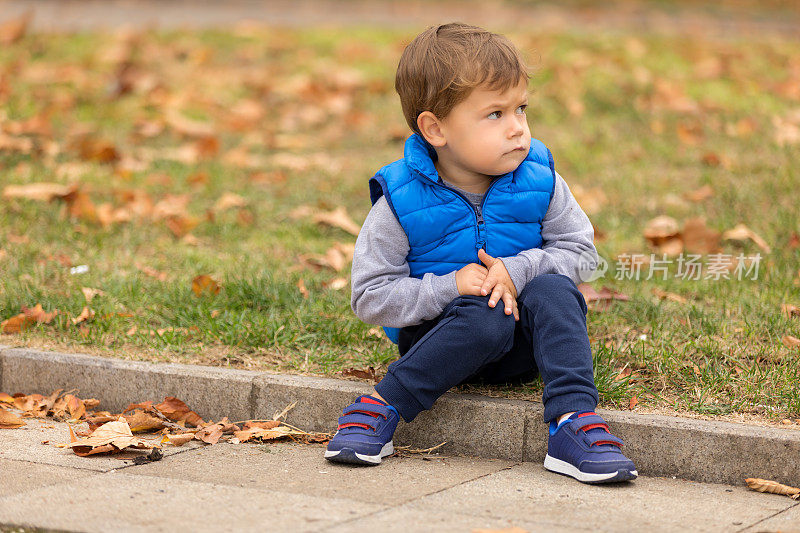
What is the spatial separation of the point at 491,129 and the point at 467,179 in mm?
211

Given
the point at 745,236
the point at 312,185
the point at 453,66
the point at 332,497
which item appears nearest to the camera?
the point at 332,497

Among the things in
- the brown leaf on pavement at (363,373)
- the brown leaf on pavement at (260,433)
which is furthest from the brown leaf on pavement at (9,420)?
the brown leaf on pavement at (363,373)

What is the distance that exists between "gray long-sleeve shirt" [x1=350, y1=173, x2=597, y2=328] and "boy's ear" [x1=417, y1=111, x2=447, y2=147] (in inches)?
5.3

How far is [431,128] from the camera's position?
10.1 feet

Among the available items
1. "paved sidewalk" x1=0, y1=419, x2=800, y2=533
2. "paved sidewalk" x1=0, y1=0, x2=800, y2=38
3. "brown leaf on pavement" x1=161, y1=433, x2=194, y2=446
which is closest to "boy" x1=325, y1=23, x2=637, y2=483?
"paved sidewalk" x1=0, y1=419, x2=800, y2=533

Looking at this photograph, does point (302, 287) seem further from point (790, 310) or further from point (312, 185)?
point (790, 310)

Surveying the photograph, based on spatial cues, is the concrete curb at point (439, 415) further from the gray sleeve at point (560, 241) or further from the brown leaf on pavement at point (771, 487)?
the gray sleeve at point (560, 241)

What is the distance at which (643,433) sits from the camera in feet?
9.47

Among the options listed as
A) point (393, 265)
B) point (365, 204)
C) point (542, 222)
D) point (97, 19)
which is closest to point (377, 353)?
point (393, 265)

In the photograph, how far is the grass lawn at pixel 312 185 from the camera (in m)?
3.48

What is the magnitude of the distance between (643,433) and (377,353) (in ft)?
3.15

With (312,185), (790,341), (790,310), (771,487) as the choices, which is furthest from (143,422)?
(312,185)

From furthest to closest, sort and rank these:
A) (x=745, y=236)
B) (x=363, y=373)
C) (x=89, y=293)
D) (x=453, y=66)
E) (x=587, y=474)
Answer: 1. (x=745, y=236)
2. (x=89, y=293)
3. (x=363, y=373)
4. (x=453, y=66)
5. (x=587, y=474)

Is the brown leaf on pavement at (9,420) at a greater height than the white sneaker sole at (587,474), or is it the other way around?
the white sneaker sole at (587,474)
